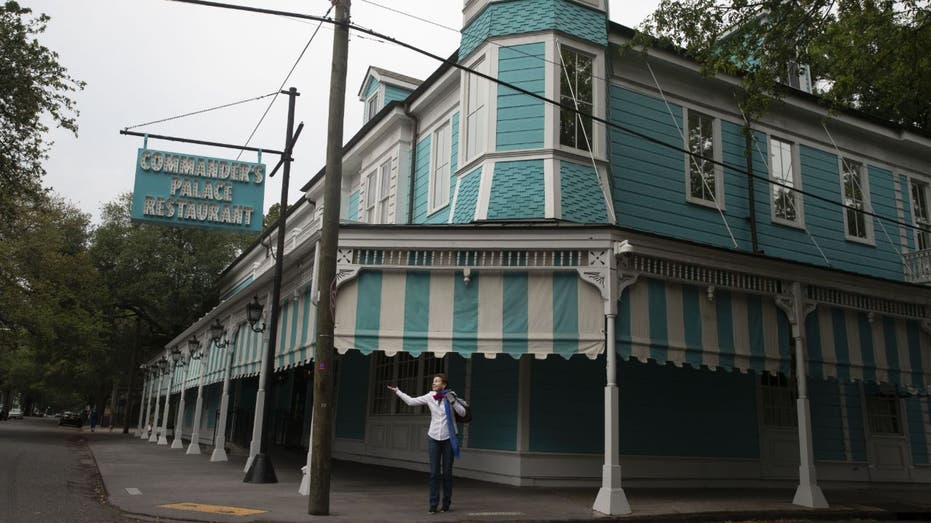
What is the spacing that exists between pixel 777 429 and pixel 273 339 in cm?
1083

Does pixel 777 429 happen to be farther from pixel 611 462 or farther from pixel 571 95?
pixel 571 95

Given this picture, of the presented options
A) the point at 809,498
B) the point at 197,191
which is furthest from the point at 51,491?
the point at 809,498

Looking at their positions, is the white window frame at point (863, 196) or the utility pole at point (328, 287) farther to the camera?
the white window frame at point (863, 196)

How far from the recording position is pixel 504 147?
13.8 m

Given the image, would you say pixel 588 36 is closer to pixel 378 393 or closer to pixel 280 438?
pixel 378 393

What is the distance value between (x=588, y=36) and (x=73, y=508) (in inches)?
486

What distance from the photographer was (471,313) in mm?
10688

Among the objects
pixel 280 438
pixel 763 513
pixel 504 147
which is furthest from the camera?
pixel 280 438

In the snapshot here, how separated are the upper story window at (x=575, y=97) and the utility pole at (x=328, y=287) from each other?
19.1ft

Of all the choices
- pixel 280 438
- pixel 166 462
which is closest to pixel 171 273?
pixel 280 438

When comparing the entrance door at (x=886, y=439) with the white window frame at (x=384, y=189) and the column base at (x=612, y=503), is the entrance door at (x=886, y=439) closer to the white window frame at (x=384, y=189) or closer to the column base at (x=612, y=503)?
the column base at (x=612, y=503)

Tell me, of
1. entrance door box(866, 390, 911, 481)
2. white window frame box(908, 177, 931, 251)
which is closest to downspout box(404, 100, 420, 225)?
entrance door box(866, 390, 911, 481)

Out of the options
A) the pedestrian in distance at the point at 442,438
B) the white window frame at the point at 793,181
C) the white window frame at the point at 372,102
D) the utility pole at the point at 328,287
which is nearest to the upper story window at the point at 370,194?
the white window frame at the point at 372,102

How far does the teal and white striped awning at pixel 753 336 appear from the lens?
35.3 ft
